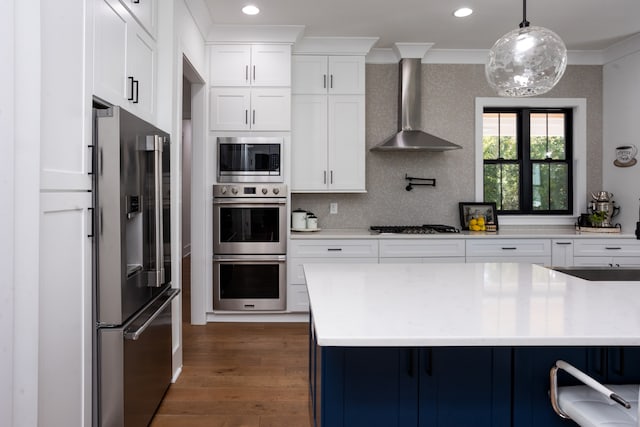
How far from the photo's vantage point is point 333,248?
393 centimetres

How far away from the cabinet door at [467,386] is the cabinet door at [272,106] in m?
2.89

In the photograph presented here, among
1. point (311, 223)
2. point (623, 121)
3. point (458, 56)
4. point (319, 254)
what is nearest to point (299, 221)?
point (311, 223)

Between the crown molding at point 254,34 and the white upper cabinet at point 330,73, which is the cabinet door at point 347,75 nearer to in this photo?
the white upper cabinet at point 330,73

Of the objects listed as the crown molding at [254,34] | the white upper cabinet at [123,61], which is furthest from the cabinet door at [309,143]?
the white upper cabinet at [123,61]

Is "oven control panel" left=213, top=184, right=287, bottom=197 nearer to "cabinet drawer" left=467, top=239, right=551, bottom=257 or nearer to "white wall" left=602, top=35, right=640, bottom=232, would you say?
"cabinet drawer" left=467, top=239, right=551, bottom=257

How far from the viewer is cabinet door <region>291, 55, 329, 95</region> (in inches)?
163

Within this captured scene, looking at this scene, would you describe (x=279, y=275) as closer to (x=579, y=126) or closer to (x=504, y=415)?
(x=504, y=415)

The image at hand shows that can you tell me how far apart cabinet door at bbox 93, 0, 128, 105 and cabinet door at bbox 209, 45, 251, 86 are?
191cm

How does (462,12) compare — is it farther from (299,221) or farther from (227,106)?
(299,221)

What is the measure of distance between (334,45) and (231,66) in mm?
1022

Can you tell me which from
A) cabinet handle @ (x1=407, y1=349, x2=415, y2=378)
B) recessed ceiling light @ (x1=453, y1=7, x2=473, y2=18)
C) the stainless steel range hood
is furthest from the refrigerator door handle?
recessed ceiling light @ (x1=453, y1=7, x2=473, y2=18)

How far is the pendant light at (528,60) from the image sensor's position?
5.94 feet

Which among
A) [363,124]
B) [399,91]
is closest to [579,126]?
[399,91]

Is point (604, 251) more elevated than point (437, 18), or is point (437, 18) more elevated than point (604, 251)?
point (437, 18)
